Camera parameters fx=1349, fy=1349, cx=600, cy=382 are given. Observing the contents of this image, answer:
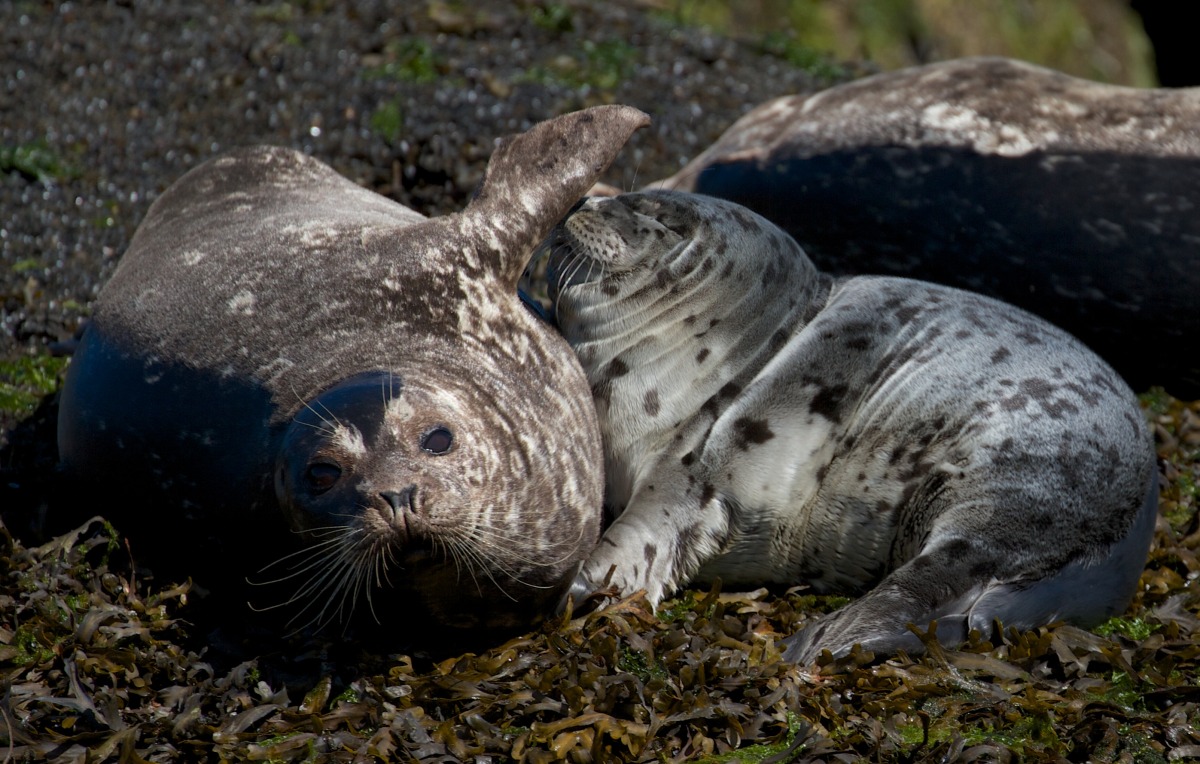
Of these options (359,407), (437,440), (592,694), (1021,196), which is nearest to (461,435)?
(437,440)

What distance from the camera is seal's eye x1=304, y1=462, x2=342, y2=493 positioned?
326 cm

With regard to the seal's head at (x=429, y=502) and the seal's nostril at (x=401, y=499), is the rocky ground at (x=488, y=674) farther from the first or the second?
the seal's nostril at (x=401, y=499)

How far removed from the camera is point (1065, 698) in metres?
3.43

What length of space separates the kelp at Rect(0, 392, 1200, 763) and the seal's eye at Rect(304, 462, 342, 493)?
1.87 feet

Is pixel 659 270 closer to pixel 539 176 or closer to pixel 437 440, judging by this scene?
pixel 539 176

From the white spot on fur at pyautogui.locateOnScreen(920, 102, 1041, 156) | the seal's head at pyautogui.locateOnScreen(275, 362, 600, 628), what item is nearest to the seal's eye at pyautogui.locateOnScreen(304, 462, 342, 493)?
the seal's head at pyautogui.locateOnScreen(275, 362, 600, 628)

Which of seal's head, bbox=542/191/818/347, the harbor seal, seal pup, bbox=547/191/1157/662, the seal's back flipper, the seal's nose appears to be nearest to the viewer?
the seal's nose

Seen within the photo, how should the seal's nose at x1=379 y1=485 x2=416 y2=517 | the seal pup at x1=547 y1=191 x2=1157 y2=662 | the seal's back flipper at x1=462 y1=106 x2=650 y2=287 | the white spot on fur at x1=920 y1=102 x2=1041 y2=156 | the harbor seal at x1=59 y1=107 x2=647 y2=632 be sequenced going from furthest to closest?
the white spot on fur at x1=920 y1=102 x2=1041 y2=156, the seal's back flipper at x1=462 y1=106 x2=650 y2=287, the seal pup at x1=547 y1=191 x2=1157 y2=662, the harbor seal at x1=59 y1=107 x2=647 y2=632, the seal's nose at x1=379 y1=485 x2=416 y2=517

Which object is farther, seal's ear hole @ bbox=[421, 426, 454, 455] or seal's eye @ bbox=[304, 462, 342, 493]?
seal's ear hole @ bbox=[421, 426, 454, 455]

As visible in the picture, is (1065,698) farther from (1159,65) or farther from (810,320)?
(1159,65)

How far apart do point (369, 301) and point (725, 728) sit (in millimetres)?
1621

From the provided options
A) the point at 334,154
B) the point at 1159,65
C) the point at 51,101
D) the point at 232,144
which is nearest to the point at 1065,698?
the point at 334,154

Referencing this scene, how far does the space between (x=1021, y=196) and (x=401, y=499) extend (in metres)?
3.37

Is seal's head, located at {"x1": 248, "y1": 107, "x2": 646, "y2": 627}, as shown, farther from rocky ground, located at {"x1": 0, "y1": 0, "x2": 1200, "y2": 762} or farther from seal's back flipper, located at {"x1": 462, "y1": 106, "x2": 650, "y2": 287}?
rocky ground, located at {"x1": 0, "y1": 0, "x2": 1200, "y2": 762}
